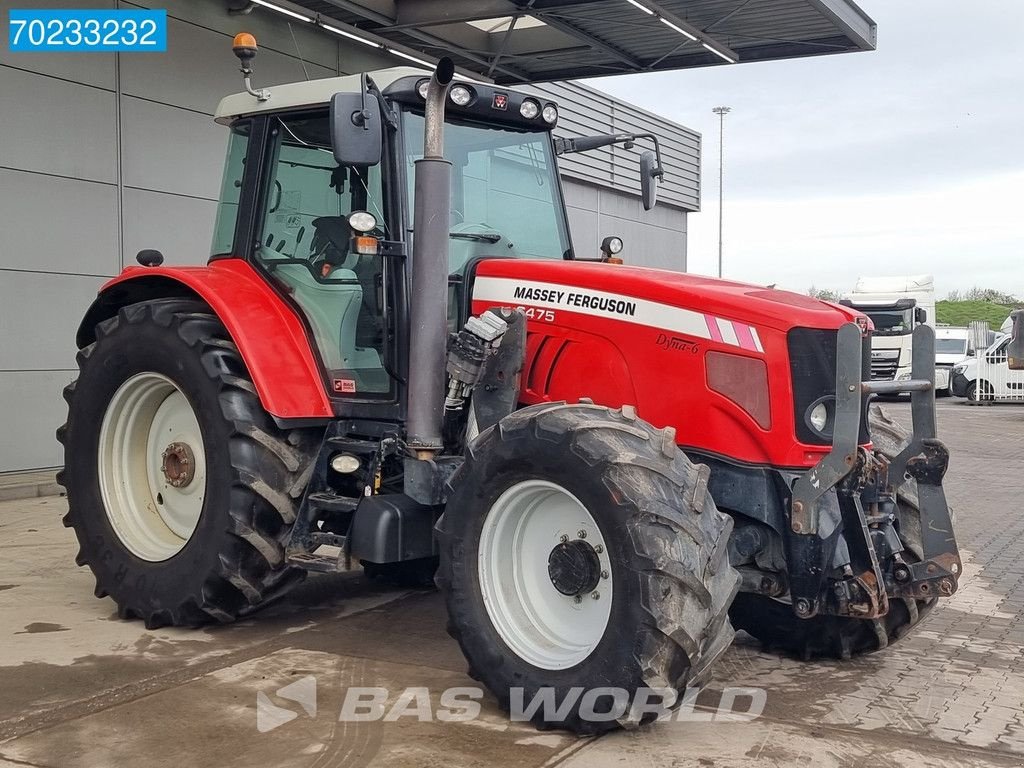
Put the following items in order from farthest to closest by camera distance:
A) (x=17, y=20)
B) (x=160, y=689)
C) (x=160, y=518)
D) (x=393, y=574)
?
(x=17, y=20)
(x=393, y=574)
(x=160, y=518)
(x=160, y=689)

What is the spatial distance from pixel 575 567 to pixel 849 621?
150 centimetres

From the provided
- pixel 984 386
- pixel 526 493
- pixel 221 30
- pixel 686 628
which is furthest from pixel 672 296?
pixel 984 386

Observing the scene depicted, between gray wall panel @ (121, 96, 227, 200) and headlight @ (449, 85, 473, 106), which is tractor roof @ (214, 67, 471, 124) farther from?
gray wall panel @ (121, 96, 227, 200)

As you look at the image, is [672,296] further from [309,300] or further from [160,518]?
[160,518]

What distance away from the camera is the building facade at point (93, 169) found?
398 inches

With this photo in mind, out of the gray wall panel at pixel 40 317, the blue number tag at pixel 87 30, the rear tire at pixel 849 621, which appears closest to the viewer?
the rear tire at pixel 849 621

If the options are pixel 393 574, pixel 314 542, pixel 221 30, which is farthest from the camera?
pixel 221 30

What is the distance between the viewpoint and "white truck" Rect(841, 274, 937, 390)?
79.5 feet

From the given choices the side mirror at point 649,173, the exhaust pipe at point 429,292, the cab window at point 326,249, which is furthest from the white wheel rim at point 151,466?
the side mirror at point 649,173

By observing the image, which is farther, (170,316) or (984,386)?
(984,386)

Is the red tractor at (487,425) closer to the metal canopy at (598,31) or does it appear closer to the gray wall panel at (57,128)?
the gray wall panel at (57,128)

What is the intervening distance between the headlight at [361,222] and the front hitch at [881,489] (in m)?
1.99

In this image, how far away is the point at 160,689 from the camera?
450 centimetres

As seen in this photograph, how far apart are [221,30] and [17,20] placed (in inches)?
87.5
